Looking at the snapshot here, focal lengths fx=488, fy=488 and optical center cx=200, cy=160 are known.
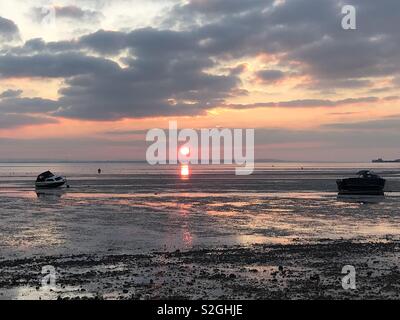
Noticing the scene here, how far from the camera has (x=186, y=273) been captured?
56.4 feet

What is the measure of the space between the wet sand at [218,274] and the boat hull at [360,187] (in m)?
37.9

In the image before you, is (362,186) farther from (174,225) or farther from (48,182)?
(48,182)

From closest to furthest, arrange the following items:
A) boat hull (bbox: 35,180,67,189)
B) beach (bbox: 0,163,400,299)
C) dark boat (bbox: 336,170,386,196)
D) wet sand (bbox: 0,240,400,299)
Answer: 1. wet sand (bbox: 0,240,400,299)
2. beach (bbox: 0,163,400,299)
3. dark boat (bbox: 336,170,386,196)
4. boat hull (bbox: 35,180,67,189)

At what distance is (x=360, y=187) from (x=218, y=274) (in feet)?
154

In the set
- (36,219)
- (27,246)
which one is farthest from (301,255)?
(36,219)

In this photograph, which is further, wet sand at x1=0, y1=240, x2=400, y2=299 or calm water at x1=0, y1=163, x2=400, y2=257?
calm water at x1=0, y1=163, x2=400, y2=257

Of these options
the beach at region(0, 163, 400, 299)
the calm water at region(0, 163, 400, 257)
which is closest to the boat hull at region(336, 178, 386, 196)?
the calm water at region(0, 163, 400, 257)

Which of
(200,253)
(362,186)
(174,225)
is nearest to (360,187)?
(362,186)

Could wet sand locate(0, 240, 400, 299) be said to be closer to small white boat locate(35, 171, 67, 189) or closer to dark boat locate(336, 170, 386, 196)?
dark boat locate(336, 170, 386, 196)

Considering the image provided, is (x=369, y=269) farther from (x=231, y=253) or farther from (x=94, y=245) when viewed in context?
(x=94, y=245)

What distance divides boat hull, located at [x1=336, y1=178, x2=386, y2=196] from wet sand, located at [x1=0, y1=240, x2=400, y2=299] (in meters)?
37.9

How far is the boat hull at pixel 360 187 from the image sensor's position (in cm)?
5888

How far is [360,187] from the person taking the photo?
59812 mm

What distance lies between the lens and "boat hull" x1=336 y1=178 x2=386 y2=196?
58.9m
